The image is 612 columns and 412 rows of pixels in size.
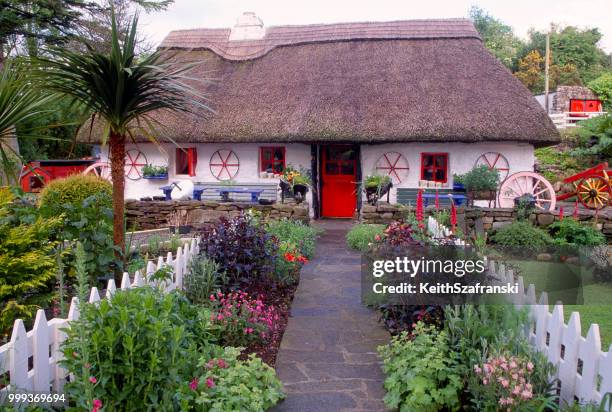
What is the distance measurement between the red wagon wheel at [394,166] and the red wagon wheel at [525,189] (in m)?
2.30

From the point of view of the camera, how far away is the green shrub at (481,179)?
37.0 ft

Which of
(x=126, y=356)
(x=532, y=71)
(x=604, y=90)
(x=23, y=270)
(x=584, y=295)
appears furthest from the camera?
(x=532, y=71)

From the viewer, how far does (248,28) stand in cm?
1609

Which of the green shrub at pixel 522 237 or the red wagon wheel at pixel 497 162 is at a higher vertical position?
the red wagon wheel at pixel 497 162

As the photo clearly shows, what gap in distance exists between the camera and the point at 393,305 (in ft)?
14.0

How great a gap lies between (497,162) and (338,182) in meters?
3.89

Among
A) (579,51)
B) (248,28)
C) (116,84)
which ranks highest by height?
(579,51)

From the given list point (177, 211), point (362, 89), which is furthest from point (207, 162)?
point (362, 89)

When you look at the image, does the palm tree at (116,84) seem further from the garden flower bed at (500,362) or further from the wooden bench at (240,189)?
the wooden bench at (240,189)

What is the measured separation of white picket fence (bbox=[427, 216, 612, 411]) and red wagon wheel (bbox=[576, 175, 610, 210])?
1031 centimetres

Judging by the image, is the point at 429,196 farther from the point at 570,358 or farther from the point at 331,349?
the point at 570,358

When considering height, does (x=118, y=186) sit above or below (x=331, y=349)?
above

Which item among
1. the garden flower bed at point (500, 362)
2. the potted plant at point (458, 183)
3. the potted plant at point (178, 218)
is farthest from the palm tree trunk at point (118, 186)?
the potted plant at point (458, 183)

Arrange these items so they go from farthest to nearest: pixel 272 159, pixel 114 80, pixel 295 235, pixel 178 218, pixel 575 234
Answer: pixel 272 159
pixel 178 218
pixel 575 234
pixel 295 235
pixel 114 80
